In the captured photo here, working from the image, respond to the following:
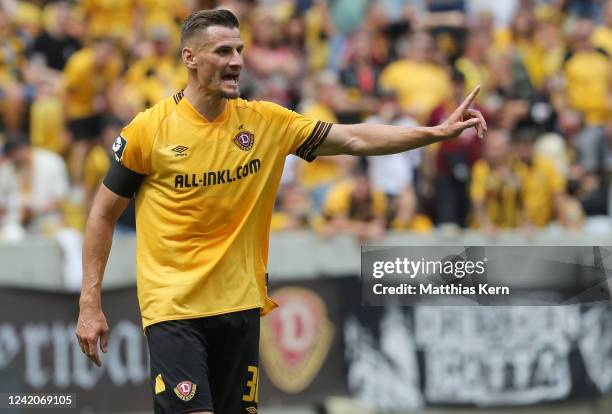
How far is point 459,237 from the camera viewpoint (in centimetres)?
1327

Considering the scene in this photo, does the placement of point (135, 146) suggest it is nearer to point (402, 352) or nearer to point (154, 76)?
point (402, 352)

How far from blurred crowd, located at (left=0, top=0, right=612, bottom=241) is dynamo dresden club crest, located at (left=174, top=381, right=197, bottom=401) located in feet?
20.9

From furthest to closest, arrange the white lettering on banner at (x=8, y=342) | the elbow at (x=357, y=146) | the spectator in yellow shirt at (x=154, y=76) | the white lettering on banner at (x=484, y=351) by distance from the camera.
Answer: the spectator in yellow shirt at (x=154, y=76)
the white lettering on banner at (x=484, y=351)
the white lettering on banner at (x=8, y=342)
the elbow at (x=357, y=146)

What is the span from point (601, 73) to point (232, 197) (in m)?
10.5

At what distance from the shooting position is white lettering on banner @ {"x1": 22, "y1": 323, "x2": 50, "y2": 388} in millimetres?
12367

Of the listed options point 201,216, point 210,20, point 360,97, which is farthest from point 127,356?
point 210,20

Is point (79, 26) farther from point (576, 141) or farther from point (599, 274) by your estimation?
point (599, 274)

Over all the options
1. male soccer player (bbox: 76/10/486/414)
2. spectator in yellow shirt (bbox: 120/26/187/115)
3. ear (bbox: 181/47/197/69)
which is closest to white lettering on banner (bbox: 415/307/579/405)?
spectator in yellow shirt (bbox: 120/26/187/115)

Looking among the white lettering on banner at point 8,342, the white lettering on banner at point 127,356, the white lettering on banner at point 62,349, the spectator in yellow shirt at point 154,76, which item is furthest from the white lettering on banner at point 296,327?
the spectator in yellow shirt at point 154,76

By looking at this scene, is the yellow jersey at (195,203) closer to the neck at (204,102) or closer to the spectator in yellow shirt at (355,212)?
the neck at (204,102)

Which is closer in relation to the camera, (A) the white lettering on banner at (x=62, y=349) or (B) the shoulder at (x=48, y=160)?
(A) the white lettering on banner at (x=62, y=349)

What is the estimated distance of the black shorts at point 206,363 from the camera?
6.82 meters

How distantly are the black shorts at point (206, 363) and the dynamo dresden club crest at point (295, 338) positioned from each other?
583 cm

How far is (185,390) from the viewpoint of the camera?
268 inches
